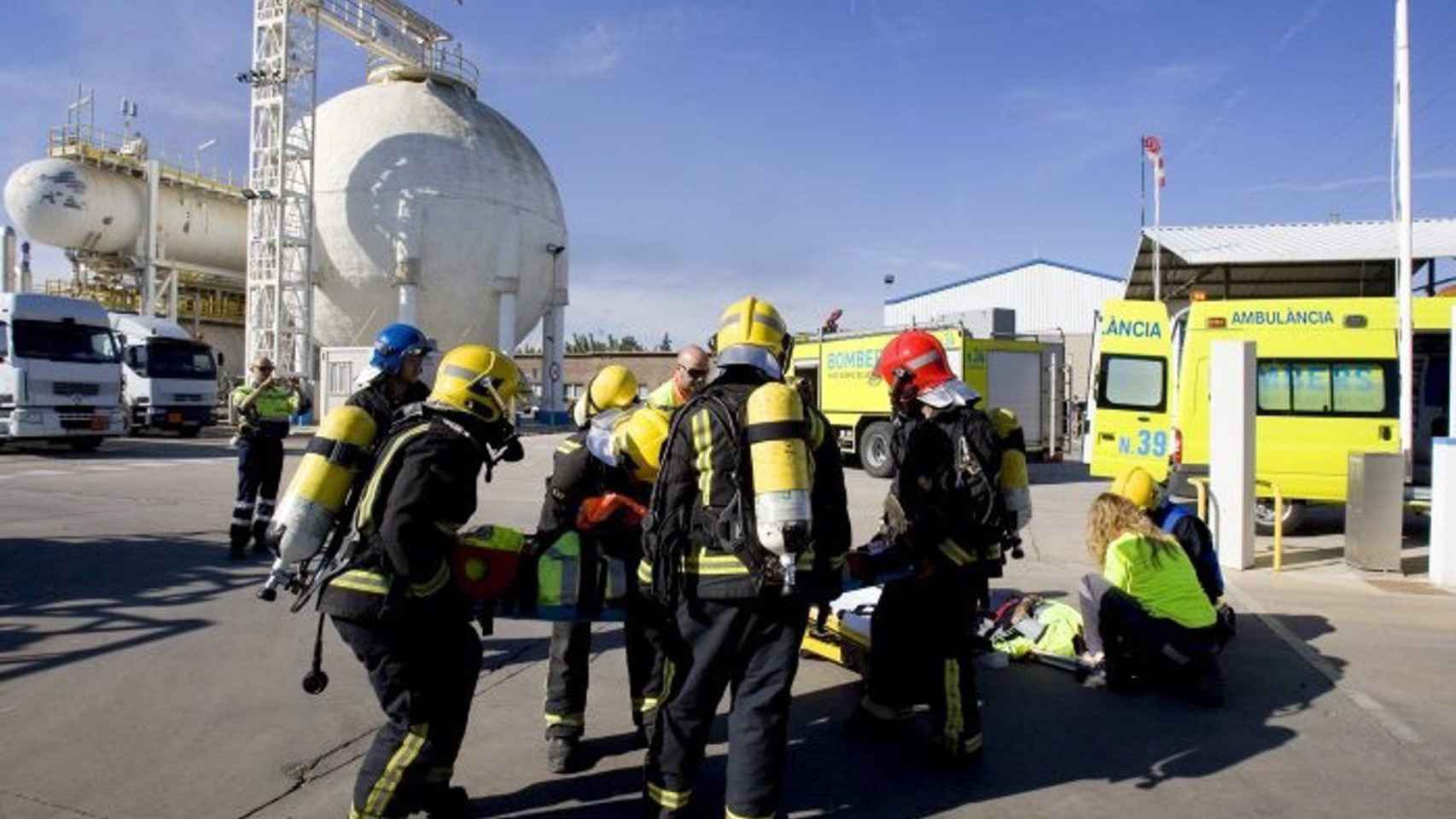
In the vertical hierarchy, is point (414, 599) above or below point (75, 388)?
below

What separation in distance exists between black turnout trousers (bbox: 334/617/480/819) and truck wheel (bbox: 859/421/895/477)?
13.2 meters

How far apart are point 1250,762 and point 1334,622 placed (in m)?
3.21

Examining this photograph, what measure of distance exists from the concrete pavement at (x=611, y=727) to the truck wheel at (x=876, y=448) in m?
9.08

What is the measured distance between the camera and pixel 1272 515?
1038cm

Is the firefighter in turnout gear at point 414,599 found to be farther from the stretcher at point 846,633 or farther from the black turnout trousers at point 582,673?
the stretcher at point 846,633

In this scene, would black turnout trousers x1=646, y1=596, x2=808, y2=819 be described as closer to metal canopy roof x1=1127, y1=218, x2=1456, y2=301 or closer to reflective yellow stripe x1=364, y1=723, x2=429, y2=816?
reflective yellow stripe x1=364, y1=723, x2=429, y2=816

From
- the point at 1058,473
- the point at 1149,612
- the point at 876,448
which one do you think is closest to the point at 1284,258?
the point at 1058,473

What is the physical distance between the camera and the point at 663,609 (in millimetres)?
3316

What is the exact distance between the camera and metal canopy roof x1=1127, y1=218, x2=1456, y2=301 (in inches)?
719

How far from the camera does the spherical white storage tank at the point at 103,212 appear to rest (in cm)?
3161

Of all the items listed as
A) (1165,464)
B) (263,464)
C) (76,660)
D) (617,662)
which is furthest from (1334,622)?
(263,464)

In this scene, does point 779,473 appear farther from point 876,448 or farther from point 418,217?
point 418,217

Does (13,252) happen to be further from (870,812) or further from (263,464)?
(870,812)

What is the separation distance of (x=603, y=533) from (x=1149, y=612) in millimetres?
2965
